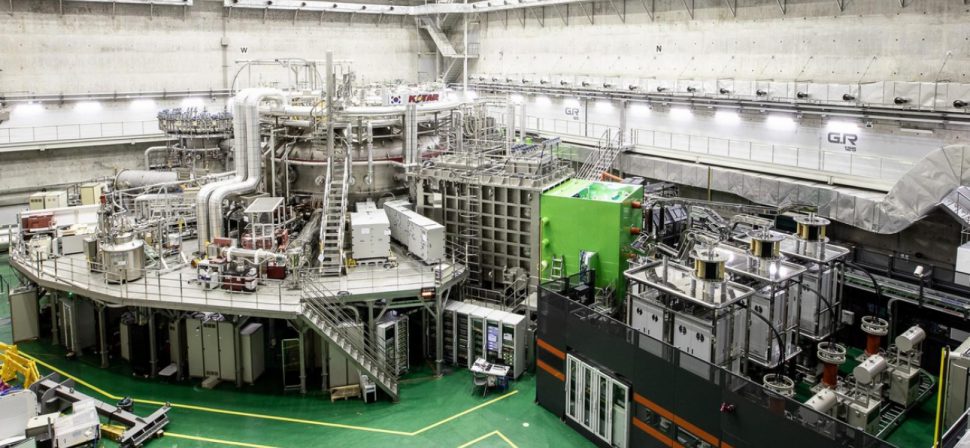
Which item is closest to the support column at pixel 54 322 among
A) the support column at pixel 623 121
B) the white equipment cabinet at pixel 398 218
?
the white equipment cabinet at pixel 398 218

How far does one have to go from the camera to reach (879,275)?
72.1ft

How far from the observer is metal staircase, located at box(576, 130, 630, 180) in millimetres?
29281

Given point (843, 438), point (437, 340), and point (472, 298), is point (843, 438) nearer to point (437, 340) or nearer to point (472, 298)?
point (437, 340)

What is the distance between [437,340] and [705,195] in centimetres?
1410

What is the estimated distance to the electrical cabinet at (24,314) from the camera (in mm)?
22406

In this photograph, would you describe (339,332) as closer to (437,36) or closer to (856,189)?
(856,189)

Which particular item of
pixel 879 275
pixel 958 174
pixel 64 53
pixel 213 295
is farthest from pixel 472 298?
pixel 64 53

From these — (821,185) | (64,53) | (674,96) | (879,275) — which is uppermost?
(64,53)

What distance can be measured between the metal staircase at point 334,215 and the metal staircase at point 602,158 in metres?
9.66

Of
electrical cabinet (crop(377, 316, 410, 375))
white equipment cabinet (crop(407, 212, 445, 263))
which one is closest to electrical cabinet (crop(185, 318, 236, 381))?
electrical cabinet (crop(377, 316, 410, 375))

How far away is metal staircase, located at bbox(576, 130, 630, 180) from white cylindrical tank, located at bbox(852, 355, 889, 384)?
12964 mm

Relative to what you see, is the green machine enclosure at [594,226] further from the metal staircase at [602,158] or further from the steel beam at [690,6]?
the steel beam at [690,6]

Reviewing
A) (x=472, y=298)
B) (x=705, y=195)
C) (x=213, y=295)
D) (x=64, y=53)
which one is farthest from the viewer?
(x=64, y=53)

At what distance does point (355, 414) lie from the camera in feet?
61.0
